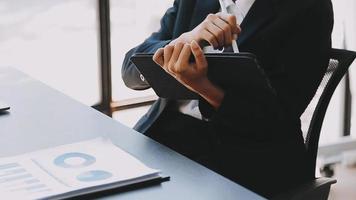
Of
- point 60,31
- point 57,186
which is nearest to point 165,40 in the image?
point 57,186

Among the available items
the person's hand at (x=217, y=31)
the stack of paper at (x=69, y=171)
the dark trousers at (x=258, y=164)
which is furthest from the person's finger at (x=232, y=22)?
the stack of paper at (x=69, y=171)

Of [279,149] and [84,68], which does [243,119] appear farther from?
[84,68]

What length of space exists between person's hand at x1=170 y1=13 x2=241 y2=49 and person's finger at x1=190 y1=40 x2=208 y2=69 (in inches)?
2.6

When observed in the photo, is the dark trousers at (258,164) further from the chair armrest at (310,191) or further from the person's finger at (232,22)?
the person's finger at (232,22)

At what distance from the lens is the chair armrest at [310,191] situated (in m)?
1.31

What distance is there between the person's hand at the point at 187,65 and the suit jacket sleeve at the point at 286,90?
60mm

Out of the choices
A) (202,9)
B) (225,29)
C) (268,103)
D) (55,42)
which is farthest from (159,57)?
(55,42)

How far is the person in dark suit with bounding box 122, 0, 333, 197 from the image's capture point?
4.30 ft

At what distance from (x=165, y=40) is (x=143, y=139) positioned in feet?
1.42

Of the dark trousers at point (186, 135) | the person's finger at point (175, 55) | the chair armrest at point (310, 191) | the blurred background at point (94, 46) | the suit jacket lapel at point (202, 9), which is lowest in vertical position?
the chair armrest at point (310, 191)

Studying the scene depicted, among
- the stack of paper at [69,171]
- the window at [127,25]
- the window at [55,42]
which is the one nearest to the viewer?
the stack of paper at [69,171]

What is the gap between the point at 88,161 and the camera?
110 cm

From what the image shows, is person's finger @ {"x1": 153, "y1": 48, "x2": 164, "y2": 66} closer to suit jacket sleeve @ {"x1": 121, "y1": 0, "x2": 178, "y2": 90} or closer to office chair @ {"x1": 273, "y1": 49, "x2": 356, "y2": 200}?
suit jacket sleeve @ {"x1": 121, "y1": 0, "x2": 178, "y2": 90}

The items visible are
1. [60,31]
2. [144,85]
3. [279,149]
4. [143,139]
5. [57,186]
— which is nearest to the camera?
[57,186]
